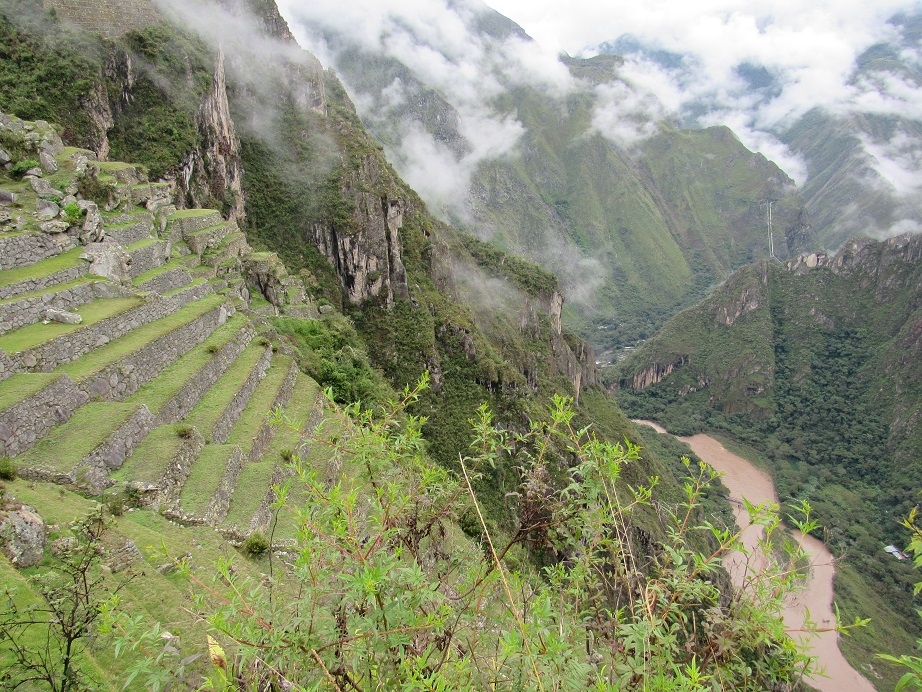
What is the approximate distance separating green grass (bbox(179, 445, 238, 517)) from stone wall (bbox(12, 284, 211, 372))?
518 centimetres

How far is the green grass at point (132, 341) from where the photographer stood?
14.2m

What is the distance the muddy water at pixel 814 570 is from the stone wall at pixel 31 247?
876 inches

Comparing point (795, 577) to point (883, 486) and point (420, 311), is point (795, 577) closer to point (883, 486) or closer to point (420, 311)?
point (420, 311)

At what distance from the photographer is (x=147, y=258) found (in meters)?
21.8

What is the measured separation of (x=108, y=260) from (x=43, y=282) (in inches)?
101

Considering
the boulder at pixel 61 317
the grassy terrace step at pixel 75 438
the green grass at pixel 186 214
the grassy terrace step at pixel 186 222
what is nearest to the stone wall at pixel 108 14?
the green grass at pixel 186 214

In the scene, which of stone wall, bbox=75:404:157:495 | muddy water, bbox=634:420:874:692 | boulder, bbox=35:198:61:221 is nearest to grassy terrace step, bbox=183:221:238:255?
boulder, bbox=35:198:61:221

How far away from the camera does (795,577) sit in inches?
155

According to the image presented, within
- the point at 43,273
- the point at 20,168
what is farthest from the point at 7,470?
the point at 20,168

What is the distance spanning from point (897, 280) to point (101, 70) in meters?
196

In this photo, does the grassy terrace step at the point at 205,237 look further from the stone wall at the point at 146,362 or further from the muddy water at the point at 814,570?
the muddy water at the point at 814,570

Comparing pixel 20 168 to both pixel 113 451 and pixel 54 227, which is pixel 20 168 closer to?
pixel 54 227

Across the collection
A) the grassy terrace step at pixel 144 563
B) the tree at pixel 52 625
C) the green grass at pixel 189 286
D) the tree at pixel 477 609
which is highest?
the tree at pixel 477 609

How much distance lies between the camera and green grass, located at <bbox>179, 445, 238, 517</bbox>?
39.8 ft
